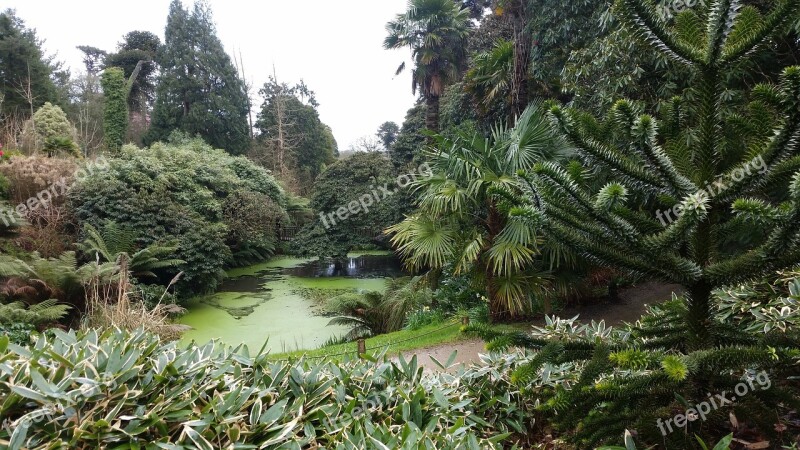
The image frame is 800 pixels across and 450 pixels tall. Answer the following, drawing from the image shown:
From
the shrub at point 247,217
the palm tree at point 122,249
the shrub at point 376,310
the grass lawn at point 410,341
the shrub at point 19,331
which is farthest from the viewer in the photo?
the shrub at point 247,217

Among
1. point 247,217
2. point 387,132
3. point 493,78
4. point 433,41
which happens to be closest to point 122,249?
point 247,217

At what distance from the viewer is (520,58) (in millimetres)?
8945

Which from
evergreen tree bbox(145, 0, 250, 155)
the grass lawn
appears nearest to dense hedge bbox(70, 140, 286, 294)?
the grass lawn

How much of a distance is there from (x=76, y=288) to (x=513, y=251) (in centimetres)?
750

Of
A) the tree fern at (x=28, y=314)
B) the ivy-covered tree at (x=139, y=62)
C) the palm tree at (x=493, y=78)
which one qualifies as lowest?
the tree fern at (x=28, y=314)

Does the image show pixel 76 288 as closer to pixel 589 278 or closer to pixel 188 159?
pixel 188 159

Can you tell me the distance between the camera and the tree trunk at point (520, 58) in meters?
8.95

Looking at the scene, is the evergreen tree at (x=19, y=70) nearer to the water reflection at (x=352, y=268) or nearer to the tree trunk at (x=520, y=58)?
the water reflection at (x=352, y=268)

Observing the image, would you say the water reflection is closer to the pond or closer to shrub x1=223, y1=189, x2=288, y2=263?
the pond

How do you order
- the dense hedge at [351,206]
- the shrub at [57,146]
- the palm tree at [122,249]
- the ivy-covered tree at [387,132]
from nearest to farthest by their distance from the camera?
the palm tree at [122,249] < the shrub at [57,146] < the dense hedge at [351,206] < the ivy-covered tree at [387,132]

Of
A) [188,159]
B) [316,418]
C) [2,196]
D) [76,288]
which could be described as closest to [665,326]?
[316,418]

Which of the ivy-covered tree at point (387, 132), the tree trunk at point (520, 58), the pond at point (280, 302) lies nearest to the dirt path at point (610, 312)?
the pond at point (280, 302)

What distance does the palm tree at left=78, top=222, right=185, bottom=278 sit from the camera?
9125 millimetres

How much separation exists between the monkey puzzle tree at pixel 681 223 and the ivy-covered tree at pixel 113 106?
74.9ft
